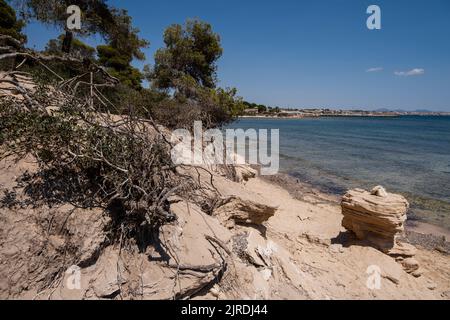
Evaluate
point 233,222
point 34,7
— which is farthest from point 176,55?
point 233,222

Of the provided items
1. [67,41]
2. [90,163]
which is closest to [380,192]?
[90,163]

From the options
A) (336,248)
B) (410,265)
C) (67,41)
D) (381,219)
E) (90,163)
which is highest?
(67,41)

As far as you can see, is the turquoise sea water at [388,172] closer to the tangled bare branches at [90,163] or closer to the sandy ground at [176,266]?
the sandy ground at [176,266]

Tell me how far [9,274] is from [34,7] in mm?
11975

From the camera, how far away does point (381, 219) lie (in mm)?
6117

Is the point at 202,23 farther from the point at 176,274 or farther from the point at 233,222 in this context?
the point at 176,274

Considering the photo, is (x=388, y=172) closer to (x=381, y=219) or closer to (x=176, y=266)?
(x=381, y=219)

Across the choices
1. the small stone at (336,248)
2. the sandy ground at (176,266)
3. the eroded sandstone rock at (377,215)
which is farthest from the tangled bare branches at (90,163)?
the eroded sandstone rock at (377,215)

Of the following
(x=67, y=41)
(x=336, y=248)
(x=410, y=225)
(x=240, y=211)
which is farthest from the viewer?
(x=67, y=41)

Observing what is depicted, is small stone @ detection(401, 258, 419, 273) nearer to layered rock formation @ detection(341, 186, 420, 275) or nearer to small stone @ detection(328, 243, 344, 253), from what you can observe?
layered rock formation @ detection(341, 186, 420, 275)

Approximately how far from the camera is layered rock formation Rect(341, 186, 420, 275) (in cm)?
609

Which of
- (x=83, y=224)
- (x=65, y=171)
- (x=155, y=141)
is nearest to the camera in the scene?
(x=83, y=224)

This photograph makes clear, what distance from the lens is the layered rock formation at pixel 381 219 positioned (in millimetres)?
6086

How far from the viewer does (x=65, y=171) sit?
302cm
